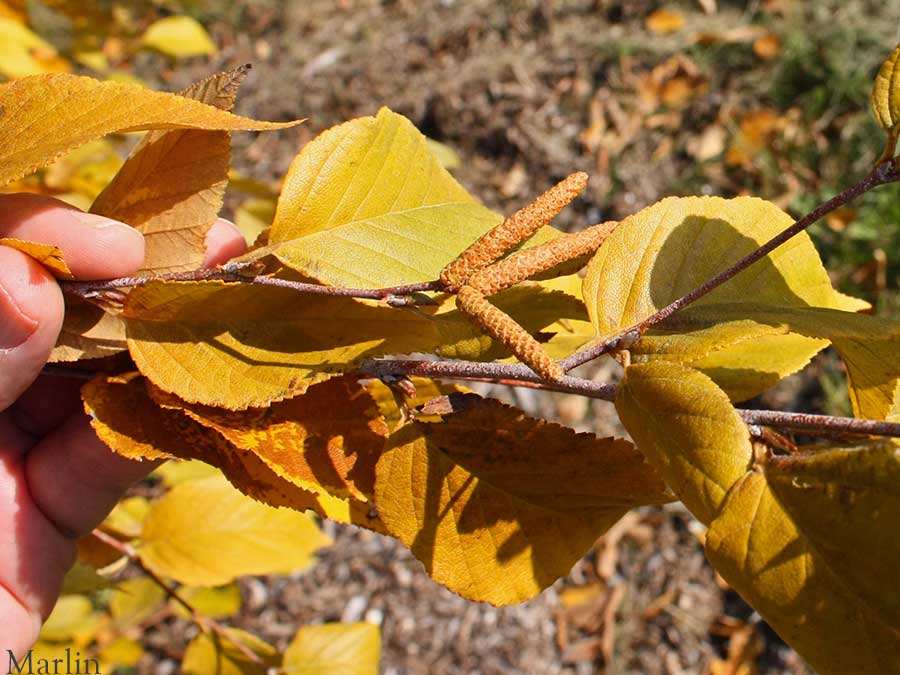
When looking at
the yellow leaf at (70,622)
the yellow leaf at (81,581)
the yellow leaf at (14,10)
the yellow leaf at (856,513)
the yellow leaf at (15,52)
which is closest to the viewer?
the yellow leaf at (856,513)

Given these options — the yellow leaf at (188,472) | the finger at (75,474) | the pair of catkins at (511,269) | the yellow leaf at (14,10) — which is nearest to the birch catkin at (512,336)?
the pair of catkins at (511,269)

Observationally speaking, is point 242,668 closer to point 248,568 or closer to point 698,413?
point 248,568

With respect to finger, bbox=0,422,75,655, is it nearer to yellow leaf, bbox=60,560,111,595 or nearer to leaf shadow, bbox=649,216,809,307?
yellow leaf, bbox=60,560,111,595

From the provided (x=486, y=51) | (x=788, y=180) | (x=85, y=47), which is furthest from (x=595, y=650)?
(x=486, y=51)

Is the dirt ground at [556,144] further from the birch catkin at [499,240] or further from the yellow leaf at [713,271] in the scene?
the birch catkin at [499,240]

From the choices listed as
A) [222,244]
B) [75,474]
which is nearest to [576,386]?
[222,244]
